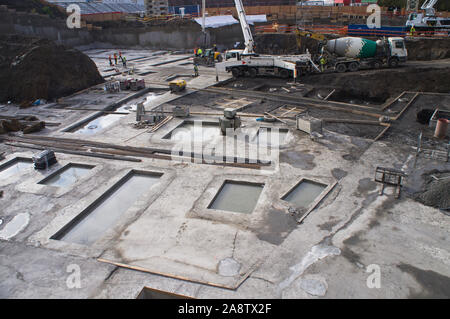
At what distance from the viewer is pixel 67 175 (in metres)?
12.9

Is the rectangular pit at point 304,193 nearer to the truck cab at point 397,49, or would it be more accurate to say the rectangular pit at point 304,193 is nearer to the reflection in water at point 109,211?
the reflection in water at point 109,211

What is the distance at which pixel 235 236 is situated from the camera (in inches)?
349

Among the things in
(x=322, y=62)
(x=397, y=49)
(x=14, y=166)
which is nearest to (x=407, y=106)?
(x=397, y=49)

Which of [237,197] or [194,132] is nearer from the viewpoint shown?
[237,197]

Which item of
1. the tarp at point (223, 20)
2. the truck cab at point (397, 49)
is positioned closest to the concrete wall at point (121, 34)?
the tarp at point (223, 20)

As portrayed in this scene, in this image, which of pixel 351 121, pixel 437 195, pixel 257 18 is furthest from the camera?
pixel 257 18

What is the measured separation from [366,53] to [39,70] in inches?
966

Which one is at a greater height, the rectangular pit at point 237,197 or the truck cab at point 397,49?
the truck cab at point 397,49

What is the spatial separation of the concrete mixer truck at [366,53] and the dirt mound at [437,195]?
17.4 m

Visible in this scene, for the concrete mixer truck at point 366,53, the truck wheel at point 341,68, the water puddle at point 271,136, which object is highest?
the concrete mixer truck at point 366,53

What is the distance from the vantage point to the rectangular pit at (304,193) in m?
10.5

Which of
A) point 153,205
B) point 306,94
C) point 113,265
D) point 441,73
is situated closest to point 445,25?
point 441,73
